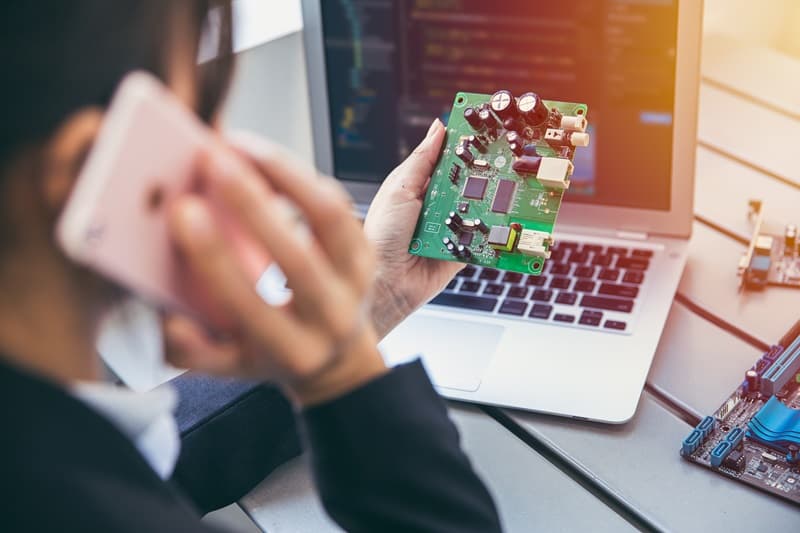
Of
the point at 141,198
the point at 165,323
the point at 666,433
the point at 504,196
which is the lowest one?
Answer: the point at 666,433

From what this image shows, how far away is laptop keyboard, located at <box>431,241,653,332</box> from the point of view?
120 cm

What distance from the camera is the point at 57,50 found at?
Result: 0.48m

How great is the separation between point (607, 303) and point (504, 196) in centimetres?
25

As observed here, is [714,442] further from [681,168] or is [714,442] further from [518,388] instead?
[681,168]

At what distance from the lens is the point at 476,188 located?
3.51ft

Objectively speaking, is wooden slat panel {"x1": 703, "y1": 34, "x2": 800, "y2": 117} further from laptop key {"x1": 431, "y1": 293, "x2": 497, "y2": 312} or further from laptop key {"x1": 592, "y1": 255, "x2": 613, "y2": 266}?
laptop key {"x1": 431, "y1": 293, "x2": 497, "y2": 312}

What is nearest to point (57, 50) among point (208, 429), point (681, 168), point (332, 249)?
point (332, 249)

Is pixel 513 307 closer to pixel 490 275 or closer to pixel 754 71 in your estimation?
pixel 490 275

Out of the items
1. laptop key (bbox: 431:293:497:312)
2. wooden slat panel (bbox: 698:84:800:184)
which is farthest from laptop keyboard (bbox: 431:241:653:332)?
wooden slat panel (bbox: 698:84:800:184)

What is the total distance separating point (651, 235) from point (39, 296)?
101 centimetres

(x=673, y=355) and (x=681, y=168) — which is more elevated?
(x=681, y=168)

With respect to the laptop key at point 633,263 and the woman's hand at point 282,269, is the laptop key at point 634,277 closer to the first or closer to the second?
the laptop key at point 633,263

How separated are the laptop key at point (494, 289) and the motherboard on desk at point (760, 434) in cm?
34

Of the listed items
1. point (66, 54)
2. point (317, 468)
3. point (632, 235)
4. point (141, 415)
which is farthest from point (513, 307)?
point (66, 54)
